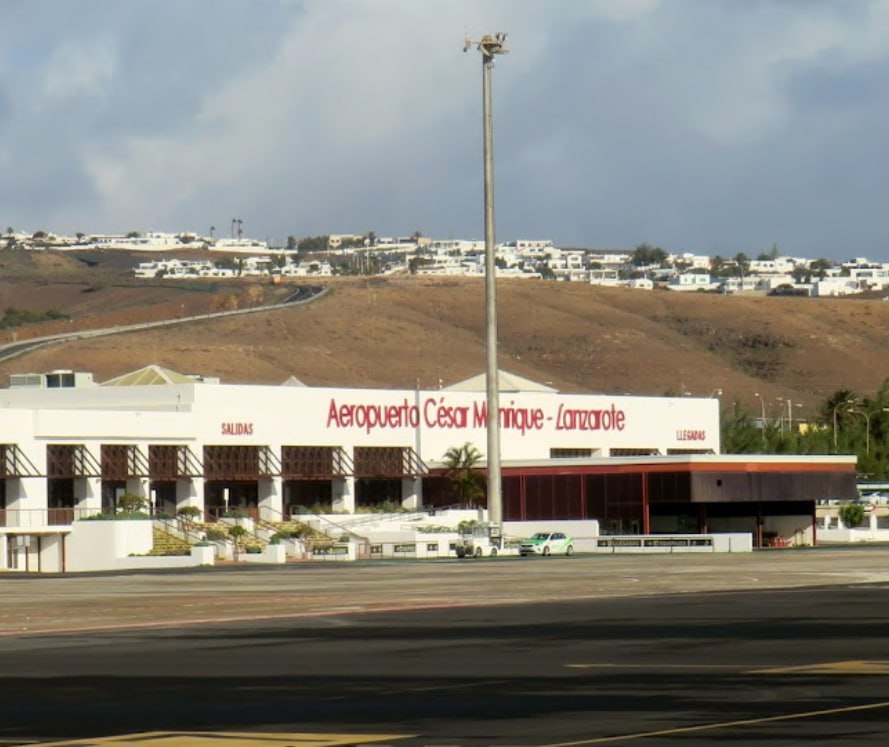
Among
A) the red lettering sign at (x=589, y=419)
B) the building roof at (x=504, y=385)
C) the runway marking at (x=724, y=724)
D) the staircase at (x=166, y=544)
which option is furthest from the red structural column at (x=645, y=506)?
the runway marking at (x=724, y=724)

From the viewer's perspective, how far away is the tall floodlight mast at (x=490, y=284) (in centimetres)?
8875

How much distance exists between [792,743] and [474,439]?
10078 cm

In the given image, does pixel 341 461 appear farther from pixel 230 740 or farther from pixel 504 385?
pixel 230 740

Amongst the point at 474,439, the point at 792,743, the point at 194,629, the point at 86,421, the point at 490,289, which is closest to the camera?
the point at 792,743

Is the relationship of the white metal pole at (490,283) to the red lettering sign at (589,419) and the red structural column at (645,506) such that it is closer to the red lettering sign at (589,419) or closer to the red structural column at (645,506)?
the red structural column at (645,506)

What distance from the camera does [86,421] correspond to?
96875 mm

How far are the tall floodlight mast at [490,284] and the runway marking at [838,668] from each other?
64310 mm

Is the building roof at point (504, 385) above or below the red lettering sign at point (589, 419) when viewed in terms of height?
above

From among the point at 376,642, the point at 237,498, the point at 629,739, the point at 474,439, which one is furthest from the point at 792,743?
the point at 474,439

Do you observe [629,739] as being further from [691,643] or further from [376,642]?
[376,642]

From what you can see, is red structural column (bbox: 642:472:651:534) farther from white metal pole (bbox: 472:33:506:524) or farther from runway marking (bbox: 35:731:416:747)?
runway marking (bbox: 35:731:416:747)

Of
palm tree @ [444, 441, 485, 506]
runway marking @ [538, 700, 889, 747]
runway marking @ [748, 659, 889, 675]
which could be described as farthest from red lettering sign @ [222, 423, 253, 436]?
runway marking @ [538, 700, 889, 747]

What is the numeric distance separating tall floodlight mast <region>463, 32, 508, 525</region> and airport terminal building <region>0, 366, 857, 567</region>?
56.4 feet

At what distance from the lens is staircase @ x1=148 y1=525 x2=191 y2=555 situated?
279 feet
